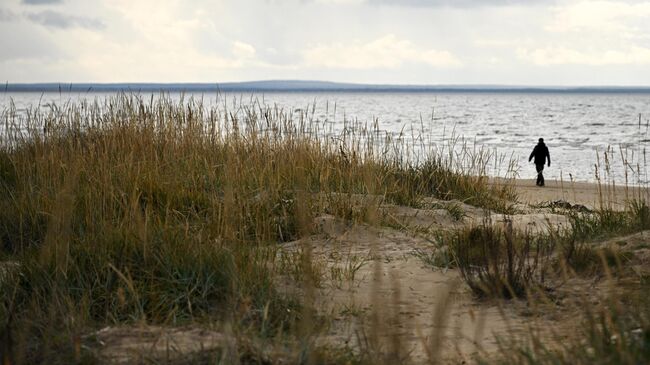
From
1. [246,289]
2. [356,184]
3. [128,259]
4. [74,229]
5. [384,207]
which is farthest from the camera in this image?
[356,184]

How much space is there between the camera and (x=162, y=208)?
637 cm

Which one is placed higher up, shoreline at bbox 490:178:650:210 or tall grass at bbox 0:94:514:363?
tall grass at bbox 0:94:514:363

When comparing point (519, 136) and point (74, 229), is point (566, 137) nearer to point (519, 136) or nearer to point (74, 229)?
point (519, 136)

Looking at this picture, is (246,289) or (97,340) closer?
(97,340)

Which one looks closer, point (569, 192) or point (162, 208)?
point (162, 208)

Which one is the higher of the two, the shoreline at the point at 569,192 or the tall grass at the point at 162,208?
the tall grass at the point at 162,208

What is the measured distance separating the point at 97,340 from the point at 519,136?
30.0 m

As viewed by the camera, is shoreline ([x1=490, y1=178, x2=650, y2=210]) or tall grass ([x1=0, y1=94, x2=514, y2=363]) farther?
shoreline ([x1=490, y1=178, x2=650, y2=210])

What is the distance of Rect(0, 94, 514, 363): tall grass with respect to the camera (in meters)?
3.92

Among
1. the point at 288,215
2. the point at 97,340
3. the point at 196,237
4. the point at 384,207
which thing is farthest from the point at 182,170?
the point at 97,340

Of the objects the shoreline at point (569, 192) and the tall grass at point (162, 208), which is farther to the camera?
the shoreline at point (569, 192)

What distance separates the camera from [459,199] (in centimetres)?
901

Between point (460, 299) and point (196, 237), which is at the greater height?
point (196, 237)

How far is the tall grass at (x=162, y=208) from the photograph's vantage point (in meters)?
3.92
